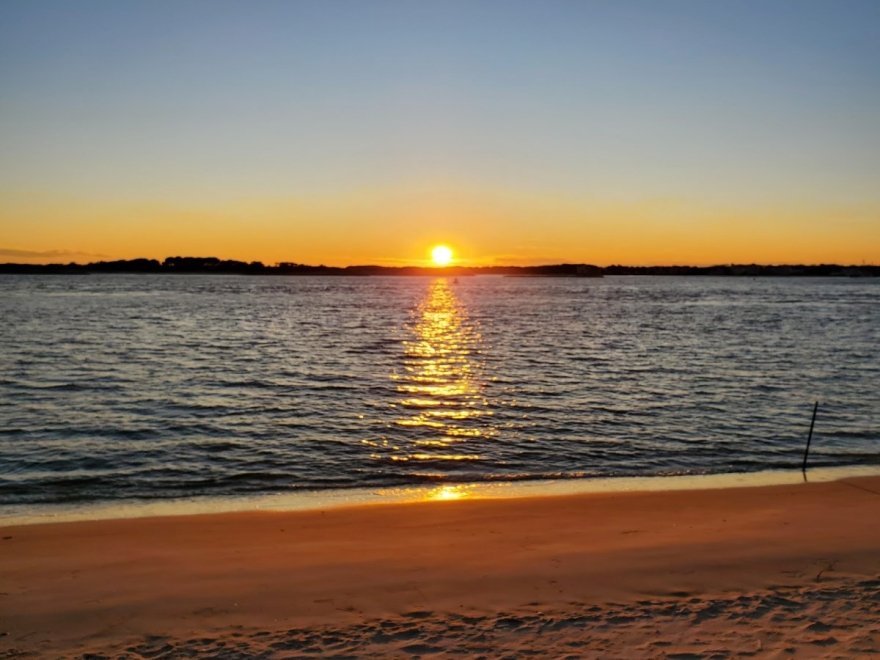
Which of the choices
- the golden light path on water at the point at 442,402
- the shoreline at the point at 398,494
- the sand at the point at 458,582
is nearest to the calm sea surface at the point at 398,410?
Result: the golden light path on water at the point at 442,402

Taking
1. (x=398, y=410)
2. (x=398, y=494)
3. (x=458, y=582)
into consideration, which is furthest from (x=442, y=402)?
(x=458, y=582)

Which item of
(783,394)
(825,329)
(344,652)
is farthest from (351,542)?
(825,329)

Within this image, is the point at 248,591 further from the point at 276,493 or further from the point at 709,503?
the point at 709,503

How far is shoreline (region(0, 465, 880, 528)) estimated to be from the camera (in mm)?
13281

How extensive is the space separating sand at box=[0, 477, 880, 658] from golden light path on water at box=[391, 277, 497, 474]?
17.4 feet

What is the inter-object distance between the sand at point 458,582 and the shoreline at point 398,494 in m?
0.91

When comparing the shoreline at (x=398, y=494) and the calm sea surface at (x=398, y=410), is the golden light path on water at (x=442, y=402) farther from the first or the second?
the shoreline at (x=398, y=494)

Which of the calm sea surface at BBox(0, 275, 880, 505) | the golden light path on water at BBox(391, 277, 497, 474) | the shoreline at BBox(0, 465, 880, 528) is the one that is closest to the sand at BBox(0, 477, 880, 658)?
the shoreline at BBox(0, 465, 880, 528)

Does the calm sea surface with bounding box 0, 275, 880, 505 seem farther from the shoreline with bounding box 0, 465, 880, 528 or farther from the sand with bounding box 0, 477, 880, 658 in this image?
the sand with bounding box 0, 477, 880, 658

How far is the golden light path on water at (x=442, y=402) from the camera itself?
1881 cm

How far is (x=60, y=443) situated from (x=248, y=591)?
12.2 metres

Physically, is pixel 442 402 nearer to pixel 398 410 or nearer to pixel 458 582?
pixel 398 410

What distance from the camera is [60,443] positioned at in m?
18.6

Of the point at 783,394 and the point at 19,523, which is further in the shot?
the point at 783,394
